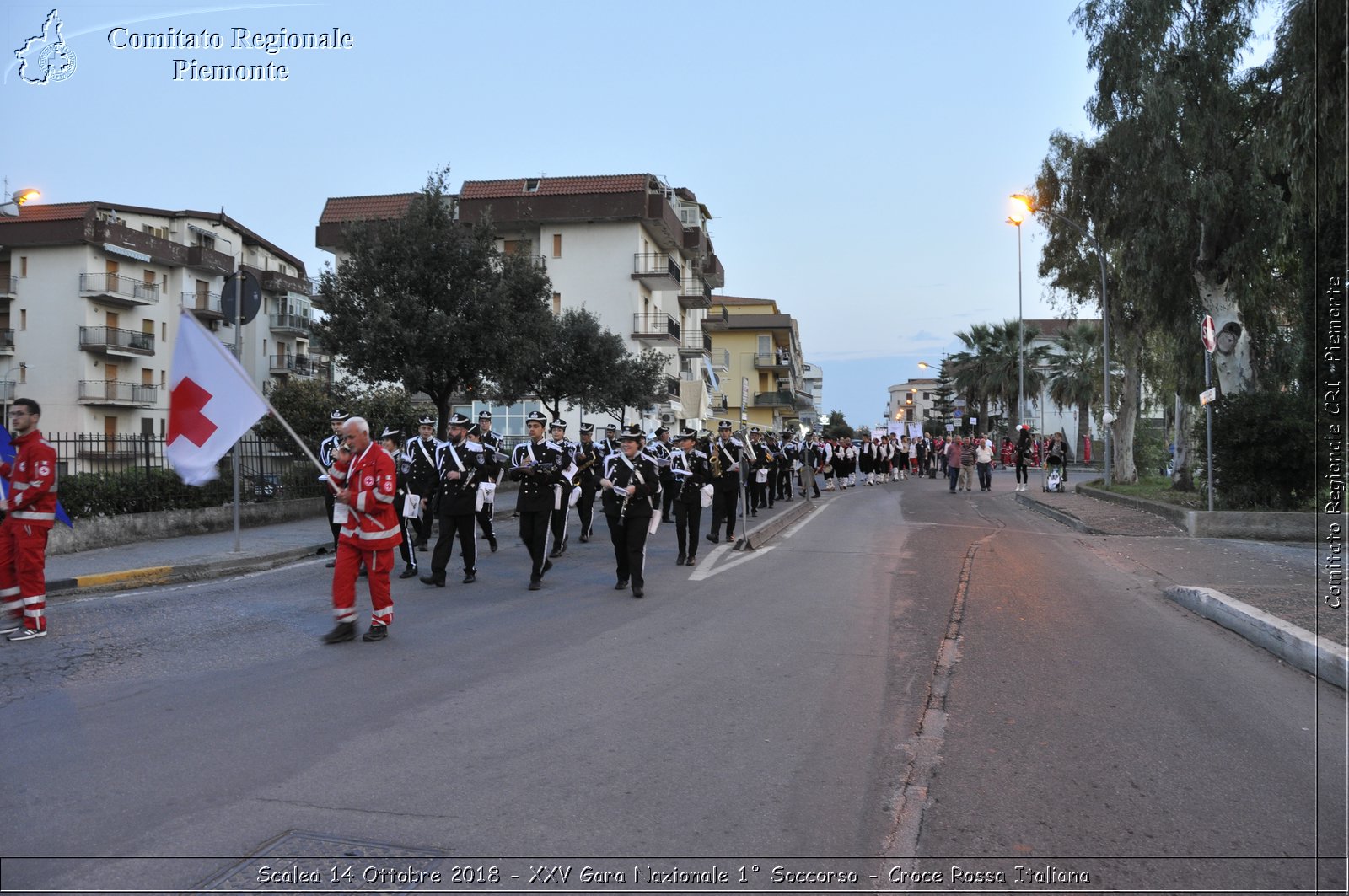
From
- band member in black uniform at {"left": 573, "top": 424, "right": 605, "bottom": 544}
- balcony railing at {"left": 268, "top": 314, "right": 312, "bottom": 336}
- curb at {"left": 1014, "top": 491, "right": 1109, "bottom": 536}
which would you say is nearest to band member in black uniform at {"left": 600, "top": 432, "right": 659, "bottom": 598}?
band member in black uniform at {"left": 573, "top": 424, "right": 605, "bottom": 544}

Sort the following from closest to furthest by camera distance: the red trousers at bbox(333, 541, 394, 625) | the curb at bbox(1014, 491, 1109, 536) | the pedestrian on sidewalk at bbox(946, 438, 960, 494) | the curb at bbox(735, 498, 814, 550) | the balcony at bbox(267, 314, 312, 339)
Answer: the red trousers at bbox(333, 541, 394, 625) → the curb at bbox(735, 498, 814, 550) → the curb at bbox(1014, 491, 1109, 536) → the pedestrian on sidewalk at bbox(946, 438, 960, 494) → the balcony at bbox(267, 314, 312, 339)

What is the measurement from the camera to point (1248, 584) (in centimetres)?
1088

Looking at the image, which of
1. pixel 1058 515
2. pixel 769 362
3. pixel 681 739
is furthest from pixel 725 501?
pixel 769 362

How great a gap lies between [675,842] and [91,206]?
5970cm

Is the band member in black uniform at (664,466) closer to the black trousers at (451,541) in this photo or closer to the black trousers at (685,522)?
the black trousers at (685,522)

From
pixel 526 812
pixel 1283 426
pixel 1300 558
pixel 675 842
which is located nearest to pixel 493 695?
pixel 526 812

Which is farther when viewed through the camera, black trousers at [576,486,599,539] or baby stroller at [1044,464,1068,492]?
baby stroller at [1044,464,1068,492]

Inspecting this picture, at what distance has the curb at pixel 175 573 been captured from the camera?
11.3m

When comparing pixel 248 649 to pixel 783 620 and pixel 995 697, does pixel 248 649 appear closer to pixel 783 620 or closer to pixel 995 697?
pixel 783 620

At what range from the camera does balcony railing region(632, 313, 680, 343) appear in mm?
49844

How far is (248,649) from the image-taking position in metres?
7.97

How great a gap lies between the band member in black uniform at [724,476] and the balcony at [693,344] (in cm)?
3830

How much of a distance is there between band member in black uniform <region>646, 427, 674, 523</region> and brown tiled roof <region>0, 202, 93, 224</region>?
4428 centimetres

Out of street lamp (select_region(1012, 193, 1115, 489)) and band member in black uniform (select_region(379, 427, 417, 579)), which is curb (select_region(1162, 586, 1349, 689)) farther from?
street lamp (select_region(1012, 193, 1115, 489))
